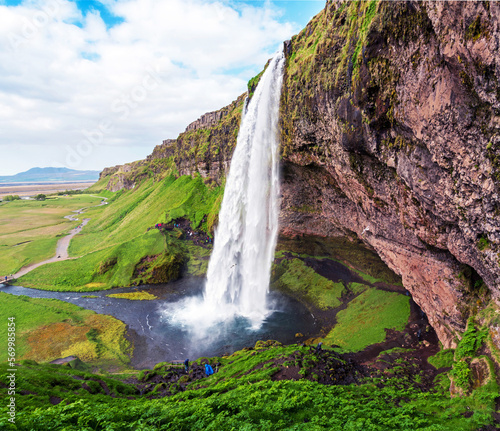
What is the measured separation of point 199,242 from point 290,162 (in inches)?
911

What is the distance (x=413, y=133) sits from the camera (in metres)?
12.6

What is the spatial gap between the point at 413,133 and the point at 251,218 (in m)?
20.0

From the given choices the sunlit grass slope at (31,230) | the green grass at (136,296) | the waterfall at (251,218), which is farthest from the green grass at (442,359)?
the sunlit grass slope at (31,230)

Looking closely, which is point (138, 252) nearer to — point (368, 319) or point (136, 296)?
point (136, 296)

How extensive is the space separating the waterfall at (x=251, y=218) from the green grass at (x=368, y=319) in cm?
794

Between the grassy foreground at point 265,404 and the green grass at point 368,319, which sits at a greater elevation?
the grassy foreground at point 265,404

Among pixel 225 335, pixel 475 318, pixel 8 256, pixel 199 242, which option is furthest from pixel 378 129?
pixel 8 256

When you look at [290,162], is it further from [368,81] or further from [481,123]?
[481,123]

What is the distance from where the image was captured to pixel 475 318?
41.2ft

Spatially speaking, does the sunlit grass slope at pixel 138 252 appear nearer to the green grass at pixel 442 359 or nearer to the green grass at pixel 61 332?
the green grass at pixel 61 332

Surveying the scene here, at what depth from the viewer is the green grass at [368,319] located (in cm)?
1986

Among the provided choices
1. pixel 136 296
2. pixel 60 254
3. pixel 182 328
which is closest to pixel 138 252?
pixel 136 296

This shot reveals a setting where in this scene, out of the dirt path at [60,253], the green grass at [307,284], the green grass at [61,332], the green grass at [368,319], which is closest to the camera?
the green grass at [368,319]

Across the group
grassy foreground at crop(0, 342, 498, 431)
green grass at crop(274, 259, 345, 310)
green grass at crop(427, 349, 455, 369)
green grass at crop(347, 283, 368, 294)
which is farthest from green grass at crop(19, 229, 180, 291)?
green grass at crop(427, 349, 455, 369)
